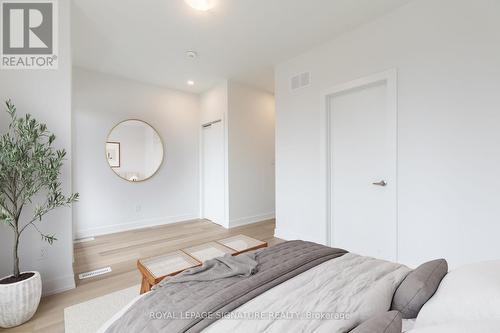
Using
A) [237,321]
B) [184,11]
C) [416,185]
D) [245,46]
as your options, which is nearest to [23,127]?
[184,11]

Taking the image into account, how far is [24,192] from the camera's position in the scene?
6.06ft

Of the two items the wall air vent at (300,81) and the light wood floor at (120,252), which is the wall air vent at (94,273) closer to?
the light wood floor at (120,252)

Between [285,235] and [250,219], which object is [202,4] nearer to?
[285,235]

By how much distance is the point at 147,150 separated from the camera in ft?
13.9

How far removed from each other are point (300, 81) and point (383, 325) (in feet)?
9.96

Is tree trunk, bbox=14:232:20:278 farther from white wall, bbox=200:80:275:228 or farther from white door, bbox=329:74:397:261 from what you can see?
white door, bbox=329:74:397:261

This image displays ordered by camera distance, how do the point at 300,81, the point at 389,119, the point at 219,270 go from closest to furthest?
the point at 219,270 < the point at 389,119 < the point at 300,81

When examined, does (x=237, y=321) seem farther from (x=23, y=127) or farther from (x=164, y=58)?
(x=164, y=58)

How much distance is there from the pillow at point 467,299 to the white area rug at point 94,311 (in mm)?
2086

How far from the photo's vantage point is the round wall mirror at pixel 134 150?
3.92 metres

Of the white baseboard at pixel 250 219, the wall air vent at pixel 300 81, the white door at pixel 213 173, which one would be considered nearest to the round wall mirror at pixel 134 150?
the white door at pixel 213 173

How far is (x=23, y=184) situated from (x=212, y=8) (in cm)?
226

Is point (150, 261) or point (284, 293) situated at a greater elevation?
point (284, 293)

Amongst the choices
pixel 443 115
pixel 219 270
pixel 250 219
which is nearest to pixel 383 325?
pixel 219 270
